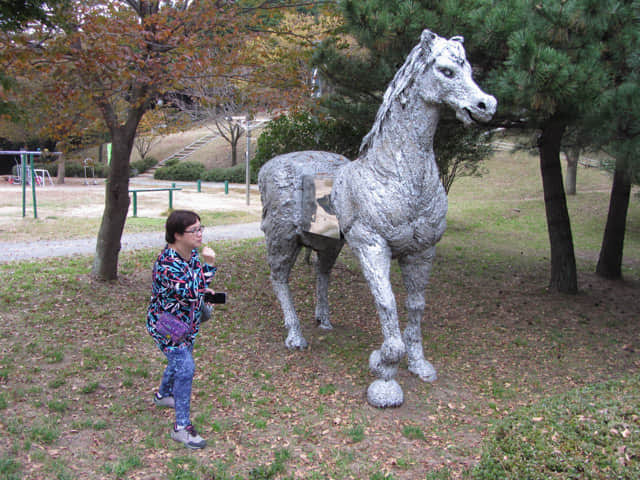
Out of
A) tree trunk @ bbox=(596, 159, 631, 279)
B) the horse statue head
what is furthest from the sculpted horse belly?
tree trunk @ bbox=(596, 159, 631, 279)

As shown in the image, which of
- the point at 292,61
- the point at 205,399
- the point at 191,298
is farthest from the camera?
the point at 292,61

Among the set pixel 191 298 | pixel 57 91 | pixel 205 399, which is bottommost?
pixel 205 399

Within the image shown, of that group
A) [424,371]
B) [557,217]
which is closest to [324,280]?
[424,371]

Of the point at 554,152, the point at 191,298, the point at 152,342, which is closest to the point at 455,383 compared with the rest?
the point at 191,298

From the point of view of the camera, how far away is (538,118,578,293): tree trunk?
662cm

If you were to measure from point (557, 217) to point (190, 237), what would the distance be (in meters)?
5.32

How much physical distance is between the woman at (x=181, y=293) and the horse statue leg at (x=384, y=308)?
113 centimetres

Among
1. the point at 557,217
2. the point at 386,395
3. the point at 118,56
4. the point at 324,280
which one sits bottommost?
the point at 386,395

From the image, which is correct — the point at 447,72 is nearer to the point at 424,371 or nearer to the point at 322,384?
the point at 424,371

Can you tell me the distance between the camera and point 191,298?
10.2 ft

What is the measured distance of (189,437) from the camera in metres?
3.30

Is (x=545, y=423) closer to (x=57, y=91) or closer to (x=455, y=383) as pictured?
(x=455, y=383)

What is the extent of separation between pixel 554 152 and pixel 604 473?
5143mm

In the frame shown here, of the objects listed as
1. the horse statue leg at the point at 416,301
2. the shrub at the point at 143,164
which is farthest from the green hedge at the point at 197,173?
the horse statue leg at the point at 416,301
